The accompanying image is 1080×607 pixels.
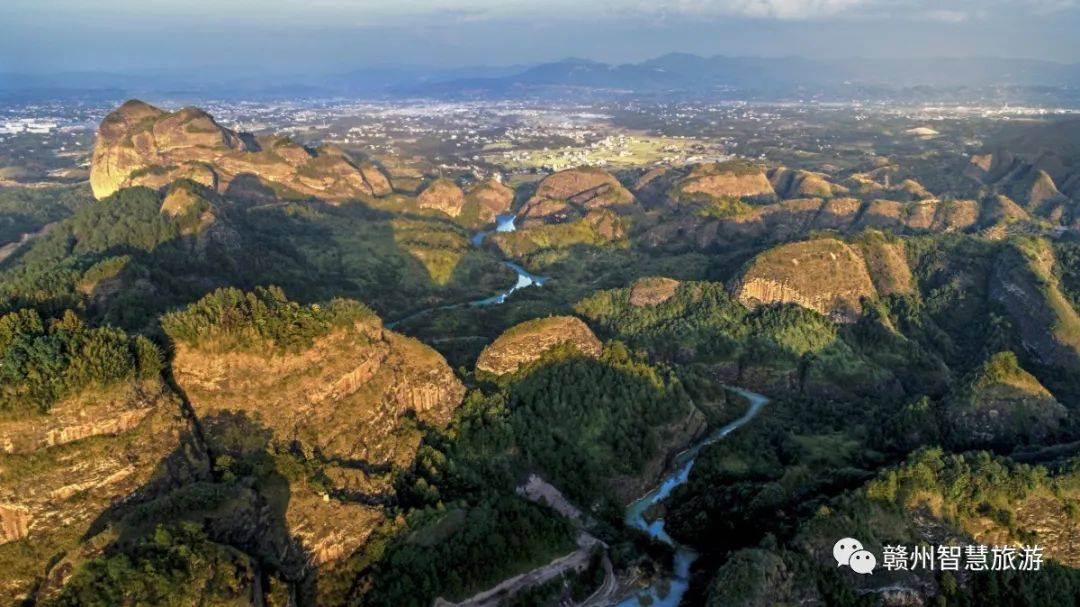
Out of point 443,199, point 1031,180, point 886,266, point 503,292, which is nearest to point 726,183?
point 443,199

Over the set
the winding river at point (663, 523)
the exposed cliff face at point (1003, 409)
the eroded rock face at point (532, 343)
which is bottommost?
the winding river at point (663, 523)

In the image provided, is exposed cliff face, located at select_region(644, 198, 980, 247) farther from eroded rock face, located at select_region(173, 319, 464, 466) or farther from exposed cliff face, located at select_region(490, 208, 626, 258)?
eroded rock face, located at select_region(173, 319, 464, 466)

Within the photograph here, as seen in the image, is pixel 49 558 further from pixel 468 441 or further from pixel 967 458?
pixel 967 458

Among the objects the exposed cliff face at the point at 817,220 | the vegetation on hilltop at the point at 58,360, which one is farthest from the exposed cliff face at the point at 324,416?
the exposed cliff face at the point at 817,220

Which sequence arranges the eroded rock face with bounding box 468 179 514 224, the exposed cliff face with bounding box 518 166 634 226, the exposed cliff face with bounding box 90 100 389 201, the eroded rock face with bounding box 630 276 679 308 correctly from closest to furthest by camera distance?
1. the eroded rock face with bounding box 630 276 679 308
2. the exposed cliff face with bounding box 90 100 389 201
3. the exposed cliff face with bounding box 518 166 634 226
4. the eroded rock face with bounding box 468 179 514 224

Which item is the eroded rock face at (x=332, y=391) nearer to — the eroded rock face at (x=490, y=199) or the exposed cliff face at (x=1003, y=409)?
the exposed cliff face at (x=1003, y=409)

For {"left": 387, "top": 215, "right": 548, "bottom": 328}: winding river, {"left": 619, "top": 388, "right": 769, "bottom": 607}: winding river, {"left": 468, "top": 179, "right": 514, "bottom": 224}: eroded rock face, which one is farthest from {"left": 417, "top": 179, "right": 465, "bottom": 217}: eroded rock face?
{"left": 619, "top": 388, "right": 769, "bottom": 607}: winding river
